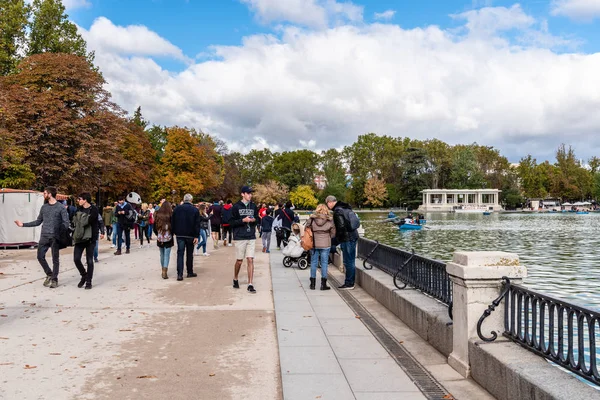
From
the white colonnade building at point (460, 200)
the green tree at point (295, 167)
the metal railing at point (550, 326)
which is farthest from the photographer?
the green tree at point (295, 167)

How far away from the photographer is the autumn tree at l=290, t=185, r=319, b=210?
10675 centimetres

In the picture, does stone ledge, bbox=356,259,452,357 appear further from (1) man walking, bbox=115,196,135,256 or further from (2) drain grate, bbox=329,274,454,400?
(1) man walking, bbox=115,196,135,256

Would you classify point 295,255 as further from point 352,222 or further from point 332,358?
point 332,358

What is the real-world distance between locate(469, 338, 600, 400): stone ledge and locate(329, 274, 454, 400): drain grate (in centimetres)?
38

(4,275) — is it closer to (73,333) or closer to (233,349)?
(73,333)

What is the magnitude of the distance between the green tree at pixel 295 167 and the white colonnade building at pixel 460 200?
85.2 ft

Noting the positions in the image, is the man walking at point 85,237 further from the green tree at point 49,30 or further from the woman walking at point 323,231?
the green tree at point 49,30

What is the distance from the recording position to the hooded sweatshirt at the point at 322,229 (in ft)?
33.0

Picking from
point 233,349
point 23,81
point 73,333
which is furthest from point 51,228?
point 23,81

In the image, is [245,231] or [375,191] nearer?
[245,231]

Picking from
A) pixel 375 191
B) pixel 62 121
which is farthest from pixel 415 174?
pixel 62 121

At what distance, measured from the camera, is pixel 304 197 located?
351 feet

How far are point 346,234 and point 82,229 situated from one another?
5.01 meters

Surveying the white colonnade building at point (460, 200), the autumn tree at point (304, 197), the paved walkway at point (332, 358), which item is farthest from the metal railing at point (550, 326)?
the white colonnade building at point (460, 200)
